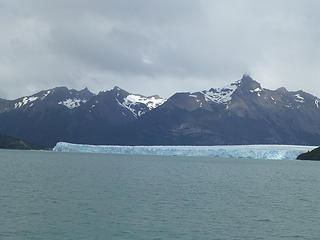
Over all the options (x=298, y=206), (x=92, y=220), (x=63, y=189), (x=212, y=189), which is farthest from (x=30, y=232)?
(x=212, y=189)

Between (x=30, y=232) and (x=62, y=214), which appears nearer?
(x=30, y=232)

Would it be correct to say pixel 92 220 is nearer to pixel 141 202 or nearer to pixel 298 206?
pixel 141 202

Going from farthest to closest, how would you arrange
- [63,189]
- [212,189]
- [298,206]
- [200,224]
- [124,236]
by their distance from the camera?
[212,189] < [63,189] < [298,206] < [200,224] < [124,236]

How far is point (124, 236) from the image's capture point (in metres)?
33.4

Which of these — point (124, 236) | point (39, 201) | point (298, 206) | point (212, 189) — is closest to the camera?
point (124, 236)

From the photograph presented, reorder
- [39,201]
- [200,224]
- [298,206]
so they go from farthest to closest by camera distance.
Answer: [298,206] < [39,201] < [200,224]

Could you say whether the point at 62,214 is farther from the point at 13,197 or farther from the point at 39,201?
the point at 13,197

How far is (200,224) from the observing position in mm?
38812

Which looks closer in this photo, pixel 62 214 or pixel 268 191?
pixel 62 214

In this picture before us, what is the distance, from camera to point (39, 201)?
158 feet

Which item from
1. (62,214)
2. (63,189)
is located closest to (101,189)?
(63,189)

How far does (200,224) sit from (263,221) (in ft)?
21.7

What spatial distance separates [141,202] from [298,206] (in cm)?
1895

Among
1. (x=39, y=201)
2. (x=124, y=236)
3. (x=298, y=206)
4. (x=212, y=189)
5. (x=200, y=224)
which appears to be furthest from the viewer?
(x=212, y=189)
